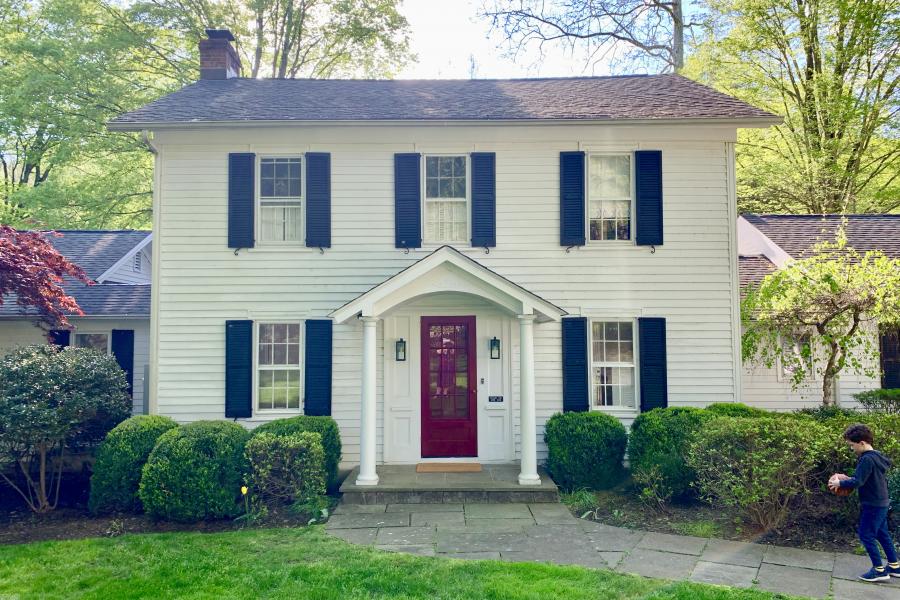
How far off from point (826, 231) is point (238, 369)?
523 inches

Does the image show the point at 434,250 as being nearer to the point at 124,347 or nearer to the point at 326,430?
the point at 326,430

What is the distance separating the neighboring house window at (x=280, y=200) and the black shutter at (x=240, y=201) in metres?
0.20

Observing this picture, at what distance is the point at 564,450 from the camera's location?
8453mm

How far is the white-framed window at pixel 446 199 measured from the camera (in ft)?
31.9

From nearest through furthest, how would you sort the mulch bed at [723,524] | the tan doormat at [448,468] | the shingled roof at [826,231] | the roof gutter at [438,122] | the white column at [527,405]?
the mulch bed at [723,524]
the white column at [527,405]
the tan doormat at [448,468]
the roof gutter at [438,122]
the shingled roof at [826,231]

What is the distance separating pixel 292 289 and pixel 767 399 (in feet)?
30.1

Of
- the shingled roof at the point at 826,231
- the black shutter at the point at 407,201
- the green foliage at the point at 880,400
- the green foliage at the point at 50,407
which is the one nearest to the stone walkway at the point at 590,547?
the green foliage at the point at 50,407

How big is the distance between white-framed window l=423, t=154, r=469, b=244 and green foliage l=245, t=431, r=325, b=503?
3927mm

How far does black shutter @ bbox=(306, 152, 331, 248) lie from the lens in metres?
9.53

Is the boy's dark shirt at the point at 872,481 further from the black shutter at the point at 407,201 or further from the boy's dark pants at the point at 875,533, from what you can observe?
the black shutter at the point at 407,201

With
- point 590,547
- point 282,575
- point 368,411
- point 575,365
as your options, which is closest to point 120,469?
point 368,411

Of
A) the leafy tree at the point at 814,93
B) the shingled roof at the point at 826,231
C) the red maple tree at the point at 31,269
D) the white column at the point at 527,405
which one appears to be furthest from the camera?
the leafy tree at the point at 814,93

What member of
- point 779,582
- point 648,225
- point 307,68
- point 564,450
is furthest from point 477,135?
point 307,68

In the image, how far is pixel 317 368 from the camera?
9383 mm
